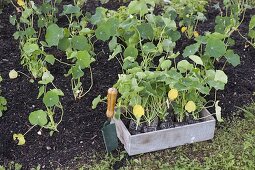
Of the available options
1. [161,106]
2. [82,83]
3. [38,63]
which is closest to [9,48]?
[38,63]

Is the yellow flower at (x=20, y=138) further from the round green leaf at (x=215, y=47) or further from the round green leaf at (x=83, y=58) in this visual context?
the round green leaf at (x=215, y=47)

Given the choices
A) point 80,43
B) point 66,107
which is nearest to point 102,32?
point 80,43

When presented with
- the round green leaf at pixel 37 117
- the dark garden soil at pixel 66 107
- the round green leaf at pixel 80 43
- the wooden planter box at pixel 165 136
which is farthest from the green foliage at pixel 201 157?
the round green leaf at pixel 80 43

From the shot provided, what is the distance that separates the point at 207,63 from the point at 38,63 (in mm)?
1115

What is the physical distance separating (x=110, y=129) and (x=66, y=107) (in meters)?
0.48

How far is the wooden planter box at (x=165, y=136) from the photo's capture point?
2492 millimetres

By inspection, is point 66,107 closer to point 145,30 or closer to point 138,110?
point 138,110

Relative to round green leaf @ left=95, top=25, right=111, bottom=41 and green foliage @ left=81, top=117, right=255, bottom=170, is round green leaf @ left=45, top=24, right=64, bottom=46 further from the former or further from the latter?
green foliage @ left=81, top=117, right=255, bottom=170

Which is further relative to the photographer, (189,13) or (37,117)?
(189,13)

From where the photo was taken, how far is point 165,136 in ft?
8.33

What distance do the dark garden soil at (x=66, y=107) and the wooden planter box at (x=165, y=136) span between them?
179mm

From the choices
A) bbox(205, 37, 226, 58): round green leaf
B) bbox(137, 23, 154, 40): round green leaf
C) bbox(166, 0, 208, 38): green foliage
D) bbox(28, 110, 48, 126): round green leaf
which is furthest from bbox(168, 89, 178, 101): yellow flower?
bbox(166, 0, 208, 38): green foliage

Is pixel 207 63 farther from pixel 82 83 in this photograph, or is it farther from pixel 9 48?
pixel 9 48

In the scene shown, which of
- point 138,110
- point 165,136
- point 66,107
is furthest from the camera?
point 66,107
